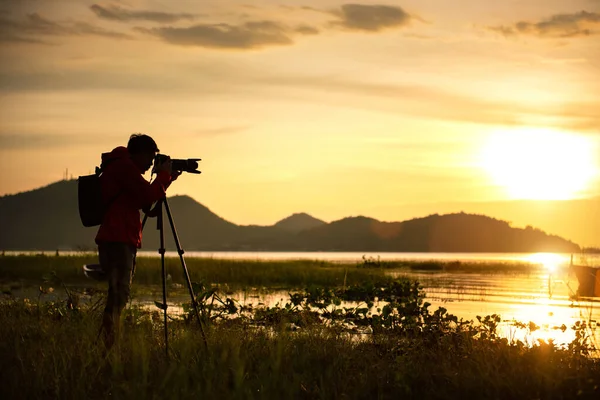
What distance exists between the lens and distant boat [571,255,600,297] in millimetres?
20203

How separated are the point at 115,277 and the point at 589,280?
17137mm

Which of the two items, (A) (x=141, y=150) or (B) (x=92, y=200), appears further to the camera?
(A) (x=141, y=150)

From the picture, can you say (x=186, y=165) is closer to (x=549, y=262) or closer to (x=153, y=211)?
(x=153, y=211)

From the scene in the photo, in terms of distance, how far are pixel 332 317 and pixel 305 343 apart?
17.2 ft

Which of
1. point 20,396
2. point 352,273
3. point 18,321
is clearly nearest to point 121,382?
Answer: point 20,396

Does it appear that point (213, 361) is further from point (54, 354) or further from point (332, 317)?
point (332, 317)

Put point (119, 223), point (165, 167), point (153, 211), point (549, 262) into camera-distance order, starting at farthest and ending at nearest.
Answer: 1. point (549, 262)
2. point (153, 211)
3. point (165, 167)
4. point (119, 223)

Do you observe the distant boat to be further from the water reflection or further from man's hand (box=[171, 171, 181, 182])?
man's hand (box=[171, 171, 181, 182])

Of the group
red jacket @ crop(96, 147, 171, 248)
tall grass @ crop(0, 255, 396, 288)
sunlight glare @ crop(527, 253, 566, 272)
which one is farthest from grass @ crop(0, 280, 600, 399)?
sunlight glare @ crop(527, 253, 566, 272)

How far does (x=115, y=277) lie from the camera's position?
6918mm

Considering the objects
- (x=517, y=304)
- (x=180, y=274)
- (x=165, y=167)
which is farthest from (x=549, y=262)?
(x=165, y=167)

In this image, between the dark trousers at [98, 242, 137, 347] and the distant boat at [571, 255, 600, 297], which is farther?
the distant boat at [571, 255, 600, 297]

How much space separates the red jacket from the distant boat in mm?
16483

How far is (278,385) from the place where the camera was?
6145mm
